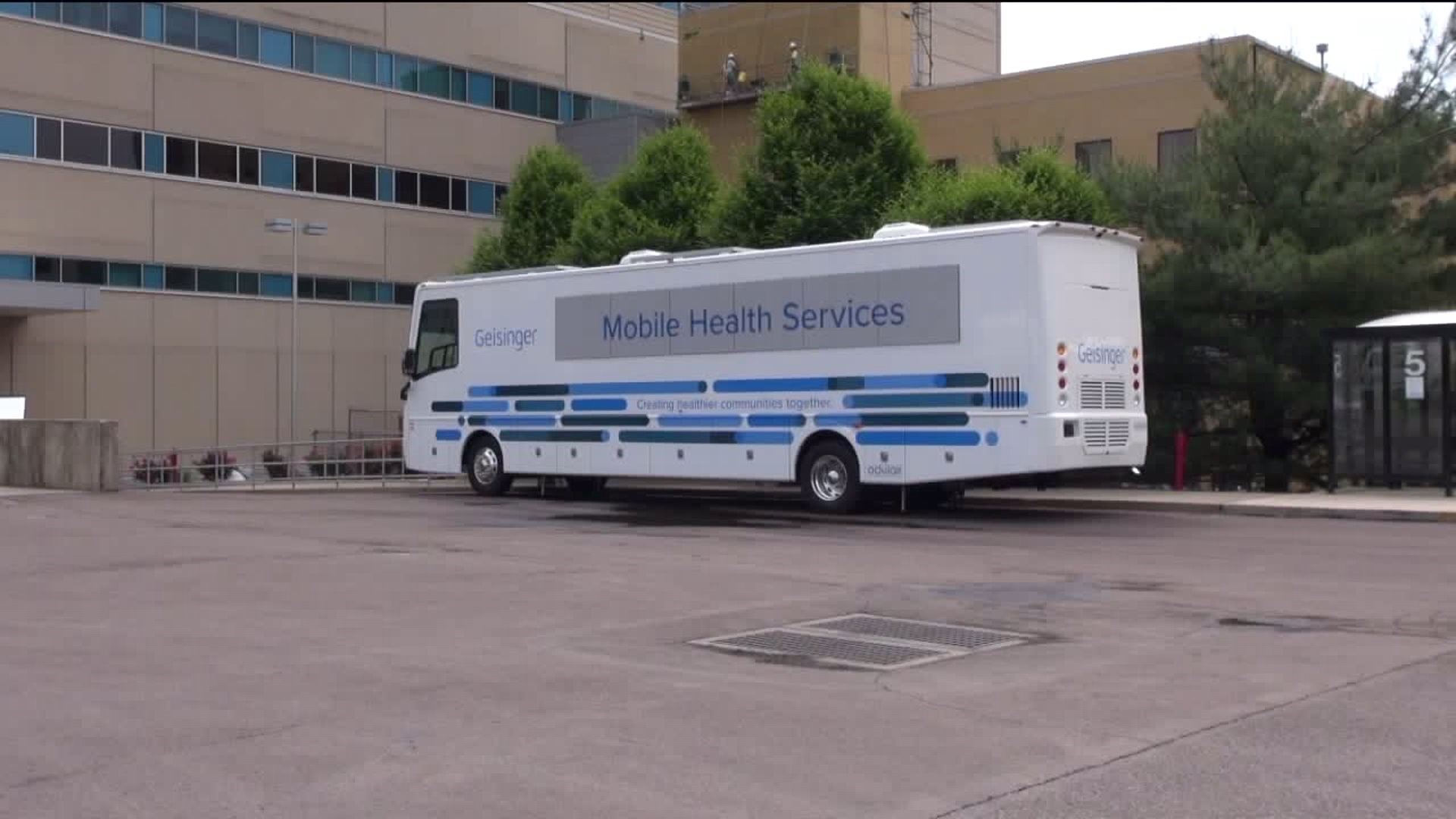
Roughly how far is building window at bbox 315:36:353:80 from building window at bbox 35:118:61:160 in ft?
27.7

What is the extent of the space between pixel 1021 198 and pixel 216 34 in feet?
87.3

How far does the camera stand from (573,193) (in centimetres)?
4209

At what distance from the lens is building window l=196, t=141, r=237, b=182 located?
145ft

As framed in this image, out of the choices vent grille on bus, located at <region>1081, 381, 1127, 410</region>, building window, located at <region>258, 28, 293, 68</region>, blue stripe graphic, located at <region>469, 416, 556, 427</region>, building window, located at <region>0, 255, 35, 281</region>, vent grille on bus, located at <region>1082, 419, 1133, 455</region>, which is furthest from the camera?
building window, located at <region>258, 28, 293, 68</region>

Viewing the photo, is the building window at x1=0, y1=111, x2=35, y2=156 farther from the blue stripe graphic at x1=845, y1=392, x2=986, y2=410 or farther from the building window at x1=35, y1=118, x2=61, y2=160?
the blue stripe graphic at x1=845, y1=392, x2=986, y2=410

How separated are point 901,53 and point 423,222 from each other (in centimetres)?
1594

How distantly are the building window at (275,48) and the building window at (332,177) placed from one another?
2.99 m

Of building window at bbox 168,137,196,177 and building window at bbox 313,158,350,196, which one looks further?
building window at bbox 313,158,350,196

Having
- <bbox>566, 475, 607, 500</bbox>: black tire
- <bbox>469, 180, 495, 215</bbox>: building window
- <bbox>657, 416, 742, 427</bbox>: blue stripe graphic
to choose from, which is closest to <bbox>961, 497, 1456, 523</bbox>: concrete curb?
<bbox>657, 416, 742, 427</bbox>: blue stripe graphic

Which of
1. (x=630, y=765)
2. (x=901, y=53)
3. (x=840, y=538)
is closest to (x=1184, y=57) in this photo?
(x=901, y=53)

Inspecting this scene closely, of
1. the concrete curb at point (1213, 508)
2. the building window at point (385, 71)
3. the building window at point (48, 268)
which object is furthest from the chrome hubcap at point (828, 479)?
the building window at point (385, 71)

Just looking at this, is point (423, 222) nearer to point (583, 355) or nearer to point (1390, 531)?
point (583, 355)

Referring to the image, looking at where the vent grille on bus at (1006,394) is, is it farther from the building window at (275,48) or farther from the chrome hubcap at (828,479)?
the building window at (275,48)

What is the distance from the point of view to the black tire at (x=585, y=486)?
2661 cm
